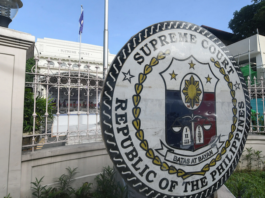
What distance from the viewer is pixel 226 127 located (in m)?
2.09

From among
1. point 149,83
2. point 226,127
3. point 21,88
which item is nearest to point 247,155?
point 226,127

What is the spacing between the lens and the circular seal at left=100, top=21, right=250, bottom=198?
4.97ft

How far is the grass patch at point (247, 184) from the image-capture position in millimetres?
2800

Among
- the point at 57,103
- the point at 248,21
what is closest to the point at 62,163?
the point at 57,103

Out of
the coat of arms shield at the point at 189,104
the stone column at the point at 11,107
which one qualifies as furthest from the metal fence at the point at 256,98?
the stone column at the point at 11,107

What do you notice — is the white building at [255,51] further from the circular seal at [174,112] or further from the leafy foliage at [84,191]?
Result: the leafy foliage at [84,191]

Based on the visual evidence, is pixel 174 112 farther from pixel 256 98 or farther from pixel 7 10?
pixel 256 98

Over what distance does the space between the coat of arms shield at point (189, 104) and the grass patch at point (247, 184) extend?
4.96ft

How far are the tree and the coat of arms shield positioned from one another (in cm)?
2162

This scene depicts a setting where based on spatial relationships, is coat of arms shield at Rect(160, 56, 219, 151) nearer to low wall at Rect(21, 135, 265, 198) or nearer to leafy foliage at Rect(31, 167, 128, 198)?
leafy foliage at Rect(31, 167, 128, 198)

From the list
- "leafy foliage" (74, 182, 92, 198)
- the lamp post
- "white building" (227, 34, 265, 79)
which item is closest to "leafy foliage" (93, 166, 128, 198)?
"leafy foliage" (74, 182, 92, 198)

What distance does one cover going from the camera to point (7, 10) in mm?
2340

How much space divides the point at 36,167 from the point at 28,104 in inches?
48.1

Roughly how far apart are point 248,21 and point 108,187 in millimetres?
25173
